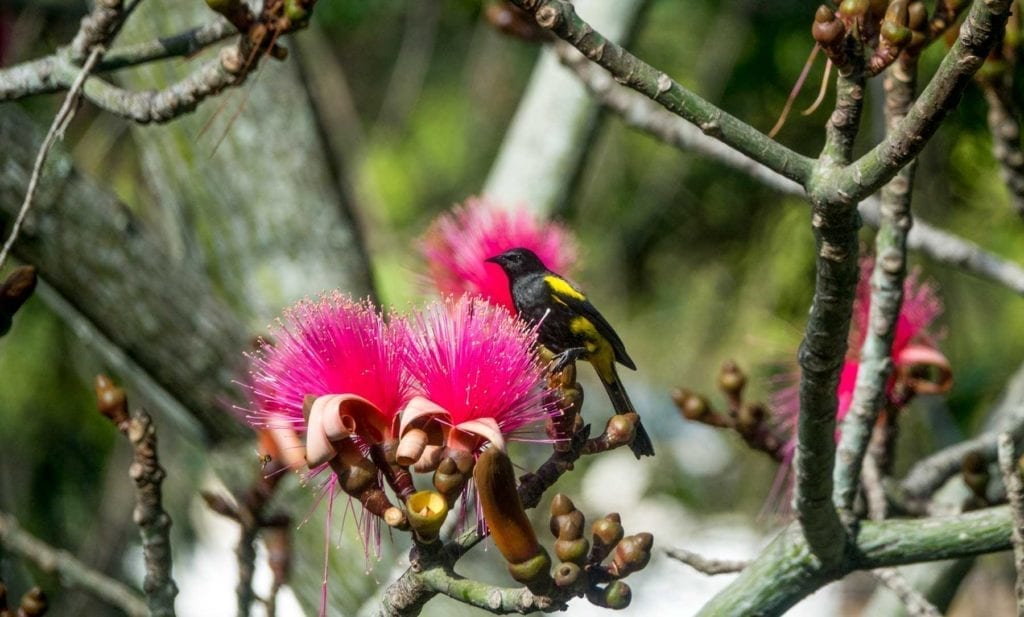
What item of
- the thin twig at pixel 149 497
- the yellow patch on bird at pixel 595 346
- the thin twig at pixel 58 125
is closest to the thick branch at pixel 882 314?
the yellow patch on bird at pixel 595 346

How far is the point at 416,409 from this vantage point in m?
1.40

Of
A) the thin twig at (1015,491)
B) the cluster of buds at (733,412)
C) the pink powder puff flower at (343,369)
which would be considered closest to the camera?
the pink powder puff flower at (343,369)

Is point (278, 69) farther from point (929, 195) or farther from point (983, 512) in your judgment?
point (983, 512)

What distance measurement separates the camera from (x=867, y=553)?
71.7 inches

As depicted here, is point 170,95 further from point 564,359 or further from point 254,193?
point 254,193

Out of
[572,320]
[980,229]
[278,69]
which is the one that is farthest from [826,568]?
[980,229]

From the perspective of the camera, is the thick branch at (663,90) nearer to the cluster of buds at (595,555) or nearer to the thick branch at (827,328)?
the thick branch at (827,328)

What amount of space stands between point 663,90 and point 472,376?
1.28ft

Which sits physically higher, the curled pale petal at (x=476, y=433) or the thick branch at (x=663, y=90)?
the thick branch at (x=663, y=90)

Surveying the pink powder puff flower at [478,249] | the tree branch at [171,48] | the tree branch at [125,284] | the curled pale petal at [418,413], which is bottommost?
the curled pale petal at [418,413]

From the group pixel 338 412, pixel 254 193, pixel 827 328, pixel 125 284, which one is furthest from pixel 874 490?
pixel 254 193

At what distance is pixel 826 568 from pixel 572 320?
1.78 feet

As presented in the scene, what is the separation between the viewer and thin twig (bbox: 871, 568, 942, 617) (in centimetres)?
190

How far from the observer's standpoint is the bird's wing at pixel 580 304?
1994 millimetres
